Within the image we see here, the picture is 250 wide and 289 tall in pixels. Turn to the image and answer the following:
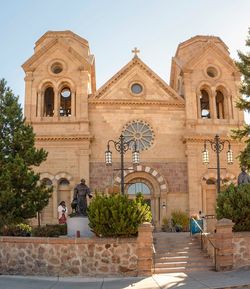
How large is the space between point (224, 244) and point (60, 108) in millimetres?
21400

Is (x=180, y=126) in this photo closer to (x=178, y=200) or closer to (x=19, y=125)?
(x=178, y=200)

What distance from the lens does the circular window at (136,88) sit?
34.8 m

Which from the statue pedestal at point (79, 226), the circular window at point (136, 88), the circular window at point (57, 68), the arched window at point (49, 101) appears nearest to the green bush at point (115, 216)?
the statue pedestal at point (79, 226)

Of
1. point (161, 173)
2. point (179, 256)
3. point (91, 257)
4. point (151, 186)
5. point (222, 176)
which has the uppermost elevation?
point (161, 173)

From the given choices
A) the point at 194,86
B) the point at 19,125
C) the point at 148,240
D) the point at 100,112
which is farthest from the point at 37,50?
the point at 148,240

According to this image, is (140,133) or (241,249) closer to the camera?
(241,249)

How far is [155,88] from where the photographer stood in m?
34.9

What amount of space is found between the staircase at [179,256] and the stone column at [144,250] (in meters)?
0.64

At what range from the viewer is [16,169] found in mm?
21203

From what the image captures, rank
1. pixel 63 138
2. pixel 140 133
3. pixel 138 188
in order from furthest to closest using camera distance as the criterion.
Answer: pixel 140 133 < pixel 138 188 < pixel 63 138

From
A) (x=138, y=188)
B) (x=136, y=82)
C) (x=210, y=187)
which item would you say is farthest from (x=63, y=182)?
(x=210, y=187)

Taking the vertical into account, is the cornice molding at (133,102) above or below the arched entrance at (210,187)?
above

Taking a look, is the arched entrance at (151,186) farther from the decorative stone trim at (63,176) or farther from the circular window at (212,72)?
the circular window at (212,72)

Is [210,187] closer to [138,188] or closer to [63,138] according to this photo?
[138,188]
